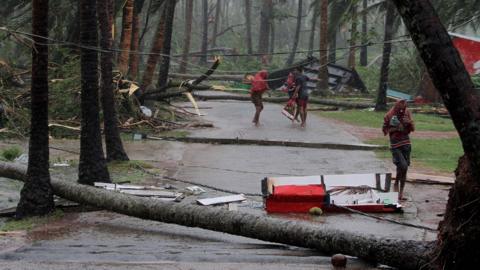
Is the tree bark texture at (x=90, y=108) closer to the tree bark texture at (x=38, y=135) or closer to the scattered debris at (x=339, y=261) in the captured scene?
the tree bark texture at (x=38, y=135)

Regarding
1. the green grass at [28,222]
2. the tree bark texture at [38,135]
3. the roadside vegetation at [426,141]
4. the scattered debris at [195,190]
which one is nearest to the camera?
the green grass at [28,222]

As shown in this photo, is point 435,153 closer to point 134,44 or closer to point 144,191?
point 144,191

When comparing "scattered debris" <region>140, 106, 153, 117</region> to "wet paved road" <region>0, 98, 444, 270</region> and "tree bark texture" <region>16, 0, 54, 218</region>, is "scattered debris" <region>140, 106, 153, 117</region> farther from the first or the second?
"tree bark texture" <region>16, 0, 54, 218</region>

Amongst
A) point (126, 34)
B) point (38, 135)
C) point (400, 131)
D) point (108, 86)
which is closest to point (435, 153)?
point (400, 131)

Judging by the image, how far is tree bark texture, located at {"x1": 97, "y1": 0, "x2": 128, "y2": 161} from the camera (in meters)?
13.8

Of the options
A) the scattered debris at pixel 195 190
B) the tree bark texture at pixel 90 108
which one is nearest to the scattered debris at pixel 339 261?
the scattered debris at pixel 195 190

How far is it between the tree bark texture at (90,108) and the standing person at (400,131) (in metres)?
4.80

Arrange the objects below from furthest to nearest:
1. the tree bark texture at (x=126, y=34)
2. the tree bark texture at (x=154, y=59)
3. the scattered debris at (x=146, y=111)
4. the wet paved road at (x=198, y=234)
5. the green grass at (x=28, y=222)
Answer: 1. the tree bark texture at (x=154, y=59)
2. the scattered debris at (x=146, y=111)
3. the tree bark texture at (x=126, y=34)
4. the green grass at (x=28, y=222)
5. the wet paved road at (x=198, y=234)

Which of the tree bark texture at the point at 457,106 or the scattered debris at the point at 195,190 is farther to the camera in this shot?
the scattered debris at the point at 195,190

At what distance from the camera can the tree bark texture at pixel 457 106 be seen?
5.58m

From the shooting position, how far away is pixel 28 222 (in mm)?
10211

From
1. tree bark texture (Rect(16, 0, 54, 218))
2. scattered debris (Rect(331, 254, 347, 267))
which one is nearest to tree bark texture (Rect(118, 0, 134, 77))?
tree bark texture (Rect(16, 0, 54, 218))

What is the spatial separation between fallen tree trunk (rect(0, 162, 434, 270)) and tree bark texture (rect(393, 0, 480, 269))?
663 millimetres

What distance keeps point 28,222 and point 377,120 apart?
15.8 meters
